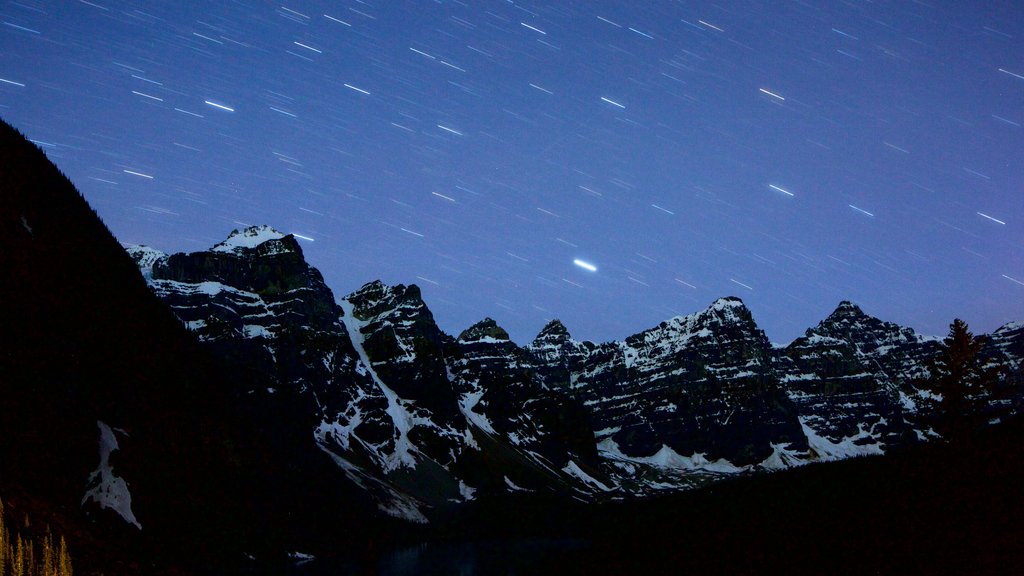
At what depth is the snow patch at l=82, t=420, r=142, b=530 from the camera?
67000mm

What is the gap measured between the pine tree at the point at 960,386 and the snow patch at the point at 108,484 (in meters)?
80.4

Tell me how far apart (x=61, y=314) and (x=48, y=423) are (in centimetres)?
1809

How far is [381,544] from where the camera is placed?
166 m

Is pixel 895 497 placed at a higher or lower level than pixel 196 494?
higher

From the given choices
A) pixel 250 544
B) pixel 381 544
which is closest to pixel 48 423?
pixel 250 544

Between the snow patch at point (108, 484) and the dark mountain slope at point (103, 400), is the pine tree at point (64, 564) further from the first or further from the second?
the snow patch at point (108, 484)

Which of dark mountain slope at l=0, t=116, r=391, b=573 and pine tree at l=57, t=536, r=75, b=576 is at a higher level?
pine tree at l=57, t=536, r=75, b=576

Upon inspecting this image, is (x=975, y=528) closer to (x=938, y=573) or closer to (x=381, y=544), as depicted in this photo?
(x=938, y=573)

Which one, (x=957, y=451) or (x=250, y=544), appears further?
(x=250, y=544)

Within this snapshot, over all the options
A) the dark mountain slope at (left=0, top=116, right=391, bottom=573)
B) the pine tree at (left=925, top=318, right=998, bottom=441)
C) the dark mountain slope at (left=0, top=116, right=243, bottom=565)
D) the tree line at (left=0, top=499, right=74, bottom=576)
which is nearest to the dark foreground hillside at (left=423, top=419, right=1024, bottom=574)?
the pine tree at (left=925, top=318, right=998, bottom=441)

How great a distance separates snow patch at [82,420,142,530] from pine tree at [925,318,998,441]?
80.4m

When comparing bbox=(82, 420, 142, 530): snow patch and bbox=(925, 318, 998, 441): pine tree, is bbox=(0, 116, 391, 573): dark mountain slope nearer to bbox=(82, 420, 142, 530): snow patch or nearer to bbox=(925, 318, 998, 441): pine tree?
bbox=(82, 420, 142, 530): snow patch

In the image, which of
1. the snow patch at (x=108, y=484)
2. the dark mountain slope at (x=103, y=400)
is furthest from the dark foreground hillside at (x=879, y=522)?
the snow patch at (x=108, y=484)

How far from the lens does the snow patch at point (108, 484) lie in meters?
67.0
